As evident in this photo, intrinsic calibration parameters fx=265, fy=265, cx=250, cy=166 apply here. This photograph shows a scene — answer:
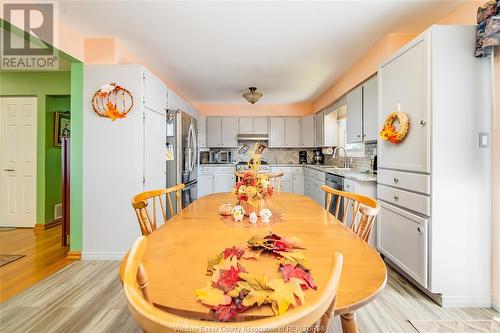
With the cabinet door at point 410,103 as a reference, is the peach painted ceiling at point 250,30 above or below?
above

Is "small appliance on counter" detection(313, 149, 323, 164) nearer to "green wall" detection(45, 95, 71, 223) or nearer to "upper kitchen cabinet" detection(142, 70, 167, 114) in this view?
"upper kitchen cabinet" detection(142, 70, 167, 114)

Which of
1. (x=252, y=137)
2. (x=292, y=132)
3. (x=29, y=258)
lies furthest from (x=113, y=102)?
(x=292, y=132)

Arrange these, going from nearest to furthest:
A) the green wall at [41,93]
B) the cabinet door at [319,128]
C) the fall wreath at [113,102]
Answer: the fall wreath at [113,102]
the green wall at [41,93]
the cabinet door at [319,128]

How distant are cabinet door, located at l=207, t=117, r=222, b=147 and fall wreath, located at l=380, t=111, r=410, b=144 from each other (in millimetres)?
4342

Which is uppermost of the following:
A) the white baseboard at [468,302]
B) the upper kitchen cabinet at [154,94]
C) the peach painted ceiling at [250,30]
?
the peach painted ceiling at [250,30]

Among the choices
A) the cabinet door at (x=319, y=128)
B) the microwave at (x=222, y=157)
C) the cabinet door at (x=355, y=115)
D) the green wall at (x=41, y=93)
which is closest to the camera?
the cabinet door at (x=355, y=115)

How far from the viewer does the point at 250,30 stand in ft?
8.96

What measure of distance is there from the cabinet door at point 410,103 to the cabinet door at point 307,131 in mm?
3502

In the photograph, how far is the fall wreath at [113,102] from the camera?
282 cm

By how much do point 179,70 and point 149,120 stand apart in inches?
50.9

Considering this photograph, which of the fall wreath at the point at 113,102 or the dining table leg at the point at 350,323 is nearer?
the dining table leg at the point at 350,323

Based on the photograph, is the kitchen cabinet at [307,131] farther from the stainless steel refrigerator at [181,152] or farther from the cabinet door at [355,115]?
the stainless steel refrigerator at [181,152]

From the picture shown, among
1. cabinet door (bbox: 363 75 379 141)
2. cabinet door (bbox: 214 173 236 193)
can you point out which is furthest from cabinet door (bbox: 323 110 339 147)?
cabinet door (bbox: 214 173 236 193)

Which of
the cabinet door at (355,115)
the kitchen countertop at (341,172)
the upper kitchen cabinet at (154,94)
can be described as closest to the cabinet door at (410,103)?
the kitchen countertop at (341,172)
